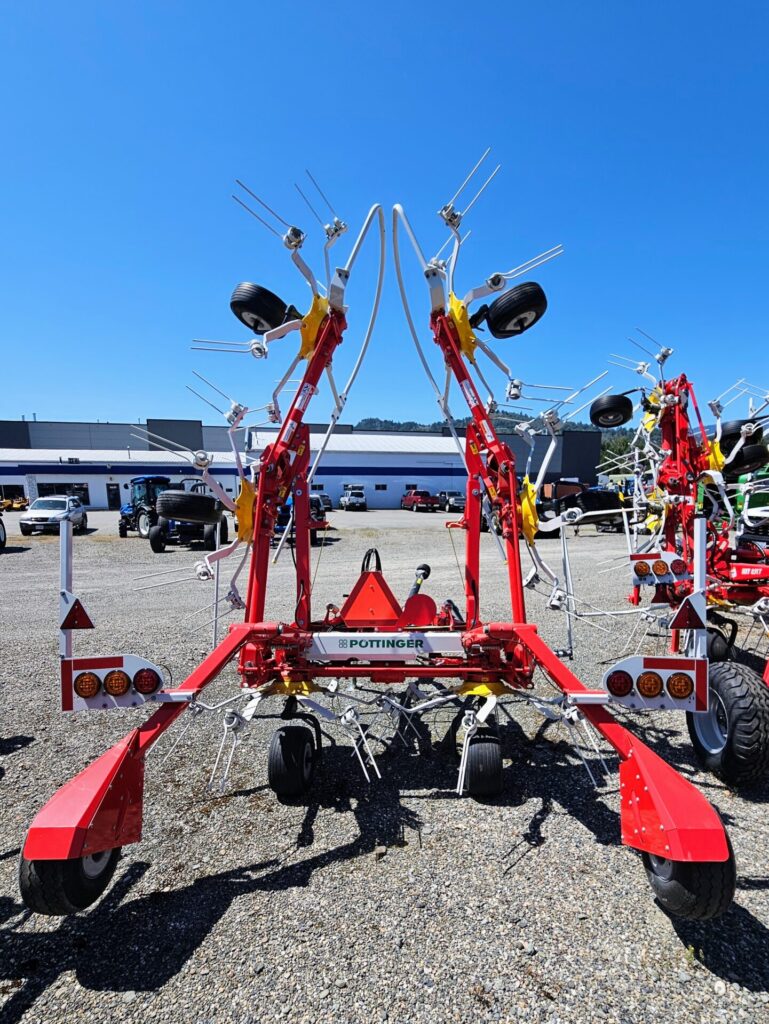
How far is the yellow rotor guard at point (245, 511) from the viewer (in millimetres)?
4012

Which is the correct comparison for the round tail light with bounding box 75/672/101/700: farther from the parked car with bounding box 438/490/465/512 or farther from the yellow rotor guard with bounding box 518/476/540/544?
the parked car with bounding box 438/490/465/512

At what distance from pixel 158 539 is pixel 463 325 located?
16.6 m

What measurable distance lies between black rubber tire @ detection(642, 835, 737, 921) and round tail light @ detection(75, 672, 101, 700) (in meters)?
2.89

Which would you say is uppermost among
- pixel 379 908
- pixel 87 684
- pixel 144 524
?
pixel 144 524

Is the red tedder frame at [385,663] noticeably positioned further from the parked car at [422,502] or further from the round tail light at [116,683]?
the parked car at [422,502]

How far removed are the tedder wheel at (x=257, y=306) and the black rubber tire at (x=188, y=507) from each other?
4.79 feet

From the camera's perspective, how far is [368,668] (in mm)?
3631

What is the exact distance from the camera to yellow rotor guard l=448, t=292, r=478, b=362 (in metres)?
4.36

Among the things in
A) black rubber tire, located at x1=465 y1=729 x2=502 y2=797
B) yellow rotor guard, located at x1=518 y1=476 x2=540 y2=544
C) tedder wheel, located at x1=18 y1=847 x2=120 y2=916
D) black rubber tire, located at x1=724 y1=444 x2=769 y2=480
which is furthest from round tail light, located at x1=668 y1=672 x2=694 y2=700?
black rubber tire, located at x1=724 y1=444 x2=769 y2=480

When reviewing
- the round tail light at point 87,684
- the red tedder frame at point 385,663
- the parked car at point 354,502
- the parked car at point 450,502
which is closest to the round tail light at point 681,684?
the red tedder frame at point 385,663

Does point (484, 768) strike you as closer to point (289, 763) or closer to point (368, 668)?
point (368, 668)

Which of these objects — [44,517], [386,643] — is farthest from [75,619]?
[44,517]

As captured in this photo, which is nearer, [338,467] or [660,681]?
[660,681]

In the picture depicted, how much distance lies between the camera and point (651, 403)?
7.44m
